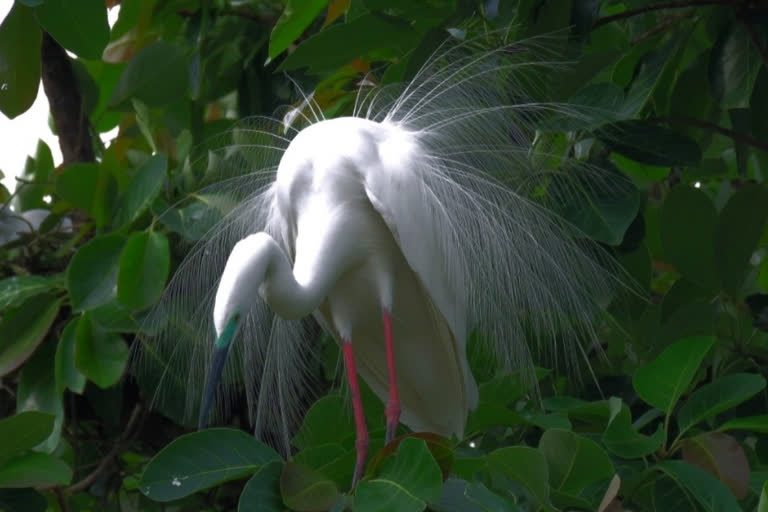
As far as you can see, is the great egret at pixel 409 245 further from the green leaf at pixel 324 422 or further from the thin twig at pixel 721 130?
the thin twig at pixel 721 130

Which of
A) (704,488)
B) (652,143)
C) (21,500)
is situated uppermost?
(652,143)

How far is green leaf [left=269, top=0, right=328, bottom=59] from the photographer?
2.43 meters

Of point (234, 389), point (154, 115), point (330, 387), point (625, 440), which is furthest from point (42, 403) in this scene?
point (625, 440)

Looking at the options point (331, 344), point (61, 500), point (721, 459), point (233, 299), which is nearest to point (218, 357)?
point (233, 299)

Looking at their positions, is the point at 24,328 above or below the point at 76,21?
below

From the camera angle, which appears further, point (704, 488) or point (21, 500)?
point (21, 500)

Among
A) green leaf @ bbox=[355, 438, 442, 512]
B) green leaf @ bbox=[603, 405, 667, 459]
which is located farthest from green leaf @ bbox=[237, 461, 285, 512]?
green leaf @ bbox=[603, 405, 667, 459]

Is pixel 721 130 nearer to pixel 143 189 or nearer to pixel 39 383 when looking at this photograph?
pixel 143 189

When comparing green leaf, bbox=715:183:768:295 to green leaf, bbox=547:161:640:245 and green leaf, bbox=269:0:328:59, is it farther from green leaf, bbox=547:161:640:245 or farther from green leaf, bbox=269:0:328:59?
green leaf, bbox=269:0:328:59

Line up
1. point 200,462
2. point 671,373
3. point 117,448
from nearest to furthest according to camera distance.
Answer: point 200,462 → point 671,373 → point 117,448

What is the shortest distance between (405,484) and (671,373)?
0.52 meters

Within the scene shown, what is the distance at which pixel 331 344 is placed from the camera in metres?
3.01

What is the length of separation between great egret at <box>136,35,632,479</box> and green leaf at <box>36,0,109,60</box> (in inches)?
17.8

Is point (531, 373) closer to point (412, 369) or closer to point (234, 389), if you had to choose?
point (412, 369)
